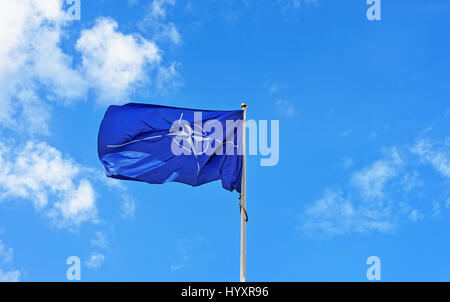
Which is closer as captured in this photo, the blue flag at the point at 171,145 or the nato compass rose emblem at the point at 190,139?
the blue flag at the point at 171,145

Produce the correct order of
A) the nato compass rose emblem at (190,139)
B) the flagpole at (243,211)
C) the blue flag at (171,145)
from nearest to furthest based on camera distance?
the flagpole at (243,211)
the blue flag at (171,145)
the nato compass rose emblem at (190,139)

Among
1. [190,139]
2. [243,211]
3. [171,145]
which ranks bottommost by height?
[243,211]

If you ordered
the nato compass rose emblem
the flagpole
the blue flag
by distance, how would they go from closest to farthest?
1. the flagpole
2. the blue flag
3. the nato compass rose emblem

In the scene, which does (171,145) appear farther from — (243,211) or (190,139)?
(243,211)

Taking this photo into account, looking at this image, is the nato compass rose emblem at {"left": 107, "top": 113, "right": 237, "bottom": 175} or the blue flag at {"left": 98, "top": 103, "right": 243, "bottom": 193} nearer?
the blue flag at {"left": 98, "top": 103, "right": 243, "bottom": 193}

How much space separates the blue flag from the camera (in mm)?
20203

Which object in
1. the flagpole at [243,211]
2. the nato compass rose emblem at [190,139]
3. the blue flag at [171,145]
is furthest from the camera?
the nato compass rose emblem at [190,139]

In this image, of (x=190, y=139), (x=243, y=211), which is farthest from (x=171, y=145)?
(x=243, y=211)

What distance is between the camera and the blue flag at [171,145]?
20.2m

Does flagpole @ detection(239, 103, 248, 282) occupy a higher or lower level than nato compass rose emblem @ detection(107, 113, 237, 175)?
lower

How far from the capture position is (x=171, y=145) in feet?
68.3
